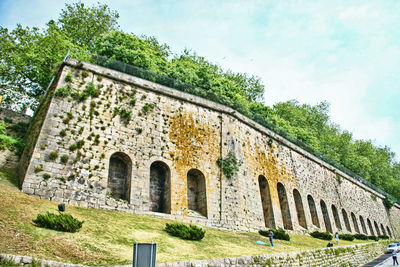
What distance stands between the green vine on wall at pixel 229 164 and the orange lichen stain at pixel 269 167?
1716mm

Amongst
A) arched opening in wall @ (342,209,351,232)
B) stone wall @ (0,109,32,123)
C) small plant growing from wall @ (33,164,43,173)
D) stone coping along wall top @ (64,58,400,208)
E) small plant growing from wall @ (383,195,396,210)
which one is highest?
stone coping along wall top @ (64,58,400,208)

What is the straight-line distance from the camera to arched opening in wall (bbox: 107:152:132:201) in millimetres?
14744

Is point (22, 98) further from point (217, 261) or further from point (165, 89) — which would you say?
point (217, 261)

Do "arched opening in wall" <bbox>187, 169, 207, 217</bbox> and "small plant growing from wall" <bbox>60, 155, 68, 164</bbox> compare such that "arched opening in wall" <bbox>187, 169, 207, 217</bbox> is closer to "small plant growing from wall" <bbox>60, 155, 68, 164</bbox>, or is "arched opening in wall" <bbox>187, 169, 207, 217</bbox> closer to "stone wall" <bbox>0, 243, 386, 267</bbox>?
"stone wall" <bbox>0, 243, 386, 267</bbox>

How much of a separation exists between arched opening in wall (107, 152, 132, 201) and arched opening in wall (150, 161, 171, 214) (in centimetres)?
152

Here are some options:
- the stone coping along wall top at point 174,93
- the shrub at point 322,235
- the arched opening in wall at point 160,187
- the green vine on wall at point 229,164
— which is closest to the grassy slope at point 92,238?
the arched opening in wall at point 160,187

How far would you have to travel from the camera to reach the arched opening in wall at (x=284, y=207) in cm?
2251

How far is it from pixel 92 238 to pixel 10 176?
285 inches

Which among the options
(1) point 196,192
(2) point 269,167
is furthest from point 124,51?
(2) point 269,167

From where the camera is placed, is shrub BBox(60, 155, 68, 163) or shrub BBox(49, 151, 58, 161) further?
shrub BBox(60, 155, 68, 163)

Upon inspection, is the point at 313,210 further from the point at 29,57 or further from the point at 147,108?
the point at 29,57

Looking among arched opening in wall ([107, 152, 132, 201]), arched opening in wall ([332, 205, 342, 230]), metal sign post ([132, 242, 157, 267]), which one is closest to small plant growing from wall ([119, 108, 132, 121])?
arched opening in wall ([107, 152, 132, 201])

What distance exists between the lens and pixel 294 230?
22188mm

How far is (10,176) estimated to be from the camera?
44.0ft
